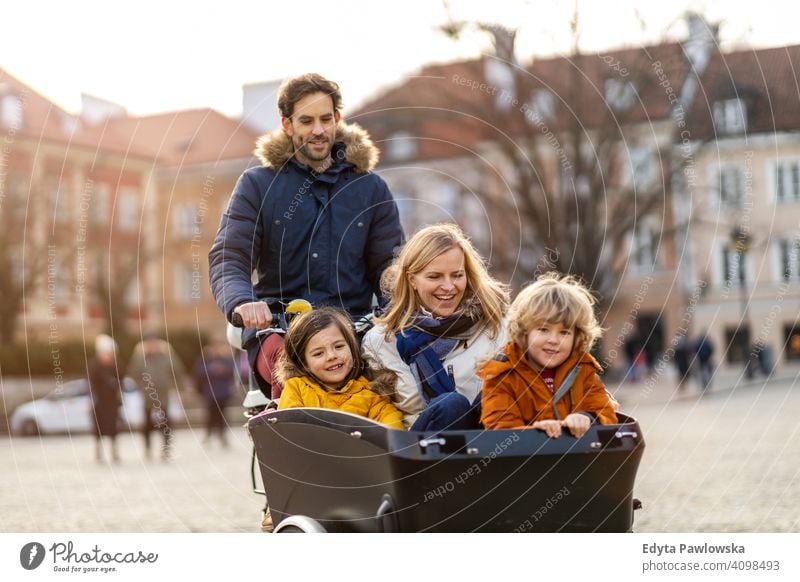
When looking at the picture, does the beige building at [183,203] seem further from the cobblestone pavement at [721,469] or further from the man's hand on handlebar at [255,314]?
the man's hand on handlebar at [255,314]

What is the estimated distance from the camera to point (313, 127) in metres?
4.40

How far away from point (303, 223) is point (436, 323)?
81 centimetres

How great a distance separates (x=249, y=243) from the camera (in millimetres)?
4449

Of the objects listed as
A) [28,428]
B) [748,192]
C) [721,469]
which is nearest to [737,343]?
[28,428]

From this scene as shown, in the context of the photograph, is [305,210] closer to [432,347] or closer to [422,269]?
[422,269]

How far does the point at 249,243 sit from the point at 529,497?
5.30ft

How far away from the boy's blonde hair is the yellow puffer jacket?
0.54 meters

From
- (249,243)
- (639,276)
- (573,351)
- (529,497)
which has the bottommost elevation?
(639,276)

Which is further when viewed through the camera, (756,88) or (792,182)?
(756,88)

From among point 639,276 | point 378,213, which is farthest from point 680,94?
point 639,276

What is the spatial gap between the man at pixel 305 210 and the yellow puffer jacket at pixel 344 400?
0.46 metres

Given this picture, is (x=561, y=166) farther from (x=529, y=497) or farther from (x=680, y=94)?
(x=529, y=497)

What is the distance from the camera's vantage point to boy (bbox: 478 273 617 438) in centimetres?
338
